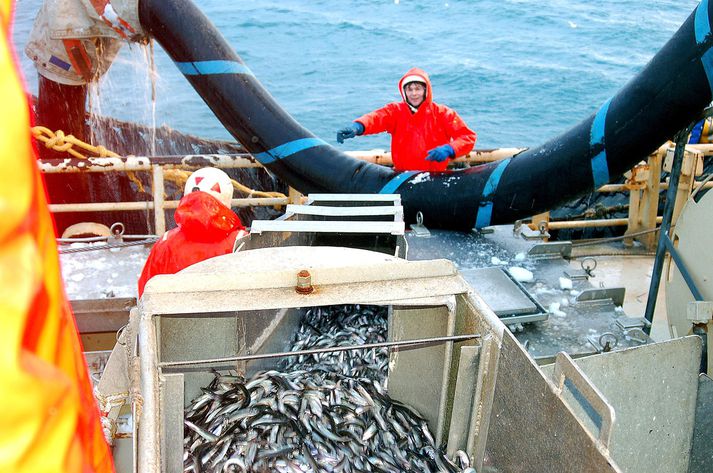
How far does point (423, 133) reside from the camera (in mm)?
5910

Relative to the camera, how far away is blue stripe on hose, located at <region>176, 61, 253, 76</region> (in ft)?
18.9

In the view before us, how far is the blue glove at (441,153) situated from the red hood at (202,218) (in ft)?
7.96

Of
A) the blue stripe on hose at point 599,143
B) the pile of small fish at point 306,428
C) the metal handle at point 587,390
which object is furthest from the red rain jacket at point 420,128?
the metal handle at point 587,390

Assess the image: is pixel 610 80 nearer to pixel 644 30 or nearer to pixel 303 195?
pixel 644 30

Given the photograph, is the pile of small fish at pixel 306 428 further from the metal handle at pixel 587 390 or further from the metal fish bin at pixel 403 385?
the metal handle at pixel 587 390

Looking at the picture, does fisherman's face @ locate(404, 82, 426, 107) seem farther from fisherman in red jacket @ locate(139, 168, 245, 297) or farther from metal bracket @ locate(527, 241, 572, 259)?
fisherman in red jacket @ locate(139, 168, 245, 297)

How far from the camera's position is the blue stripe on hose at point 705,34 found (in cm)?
410

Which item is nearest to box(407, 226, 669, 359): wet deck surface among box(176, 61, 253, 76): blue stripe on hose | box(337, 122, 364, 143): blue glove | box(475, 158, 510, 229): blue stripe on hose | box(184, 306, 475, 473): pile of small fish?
box(475, 158, 510, 229): blue stripe on hose

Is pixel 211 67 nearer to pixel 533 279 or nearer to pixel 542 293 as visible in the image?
pixel 533 279

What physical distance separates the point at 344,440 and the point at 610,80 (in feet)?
62.8

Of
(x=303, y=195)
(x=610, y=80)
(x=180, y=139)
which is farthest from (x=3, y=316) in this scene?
(x=610, y=80)

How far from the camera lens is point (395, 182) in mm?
5691

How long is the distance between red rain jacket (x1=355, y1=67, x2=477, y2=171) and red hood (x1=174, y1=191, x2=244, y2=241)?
259cm

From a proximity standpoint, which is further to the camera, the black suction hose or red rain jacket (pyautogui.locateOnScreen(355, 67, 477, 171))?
red rain jacket (pyautogui.locateOnScreen(355, 67, 477, 171))
